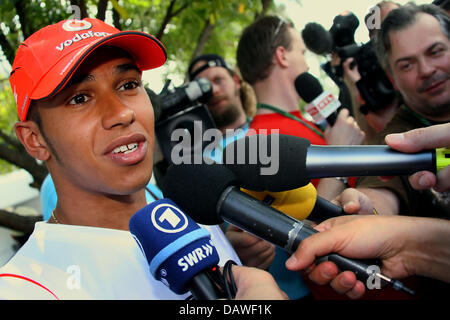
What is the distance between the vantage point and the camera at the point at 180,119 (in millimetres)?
2766

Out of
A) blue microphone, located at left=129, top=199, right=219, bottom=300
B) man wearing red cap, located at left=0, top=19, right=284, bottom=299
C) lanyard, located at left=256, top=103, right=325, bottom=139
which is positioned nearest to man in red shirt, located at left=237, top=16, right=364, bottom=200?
lanyard, located at left=256, top=103, right=325, bottom=139

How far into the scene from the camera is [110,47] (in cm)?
150

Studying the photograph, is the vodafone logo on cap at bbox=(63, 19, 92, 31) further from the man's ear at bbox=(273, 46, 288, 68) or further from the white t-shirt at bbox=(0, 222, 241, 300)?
the man's ear at bbox=(273, 46, 288, 68)

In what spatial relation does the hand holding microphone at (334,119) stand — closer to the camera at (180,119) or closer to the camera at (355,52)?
the camera at (355,52)

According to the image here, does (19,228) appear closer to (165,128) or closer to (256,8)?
(165,128)

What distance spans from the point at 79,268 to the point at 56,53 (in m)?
0.80

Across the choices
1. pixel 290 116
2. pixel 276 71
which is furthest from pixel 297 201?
pixel 276 71

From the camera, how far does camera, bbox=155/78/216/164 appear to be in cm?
277

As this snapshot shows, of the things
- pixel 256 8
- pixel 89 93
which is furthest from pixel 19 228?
pixel 256 8

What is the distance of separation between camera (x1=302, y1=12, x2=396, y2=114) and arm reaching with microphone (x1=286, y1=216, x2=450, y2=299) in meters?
1.80

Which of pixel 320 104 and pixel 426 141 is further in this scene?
pixel 320 104

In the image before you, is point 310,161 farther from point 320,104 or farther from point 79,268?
point 320,104

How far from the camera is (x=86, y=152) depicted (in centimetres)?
138
